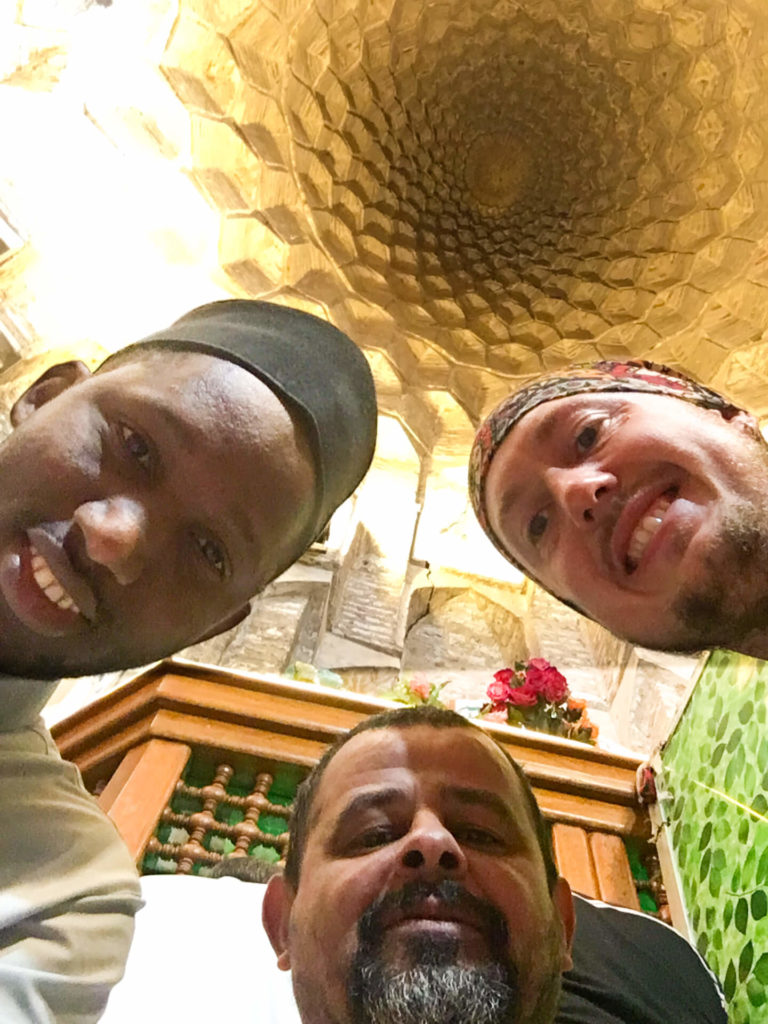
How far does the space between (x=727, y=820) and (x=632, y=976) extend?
0.46 m

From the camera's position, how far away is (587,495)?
152 cm

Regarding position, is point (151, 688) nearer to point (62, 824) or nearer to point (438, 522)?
point (62, 824)

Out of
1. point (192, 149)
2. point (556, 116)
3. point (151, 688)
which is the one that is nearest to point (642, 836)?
point (151, 688)

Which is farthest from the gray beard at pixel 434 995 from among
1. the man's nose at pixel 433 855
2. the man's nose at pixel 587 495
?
the man's nose at pixel 587 495

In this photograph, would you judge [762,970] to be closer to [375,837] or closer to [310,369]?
[375,837]

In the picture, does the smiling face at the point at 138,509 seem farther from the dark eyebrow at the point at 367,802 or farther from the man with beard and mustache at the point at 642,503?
the man with beard and mustache at the point at 642,503

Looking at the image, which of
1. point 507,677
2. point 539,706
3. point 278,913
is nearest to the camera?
point 278,913

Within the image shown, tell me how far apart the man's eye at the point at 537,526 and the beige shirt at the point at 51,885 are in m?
1.09

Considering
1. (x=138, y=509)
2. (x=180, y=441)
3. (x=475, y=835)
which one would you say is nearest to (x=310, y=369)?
(x=180, y=441)

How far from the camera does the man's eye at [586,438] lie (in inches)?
65.5

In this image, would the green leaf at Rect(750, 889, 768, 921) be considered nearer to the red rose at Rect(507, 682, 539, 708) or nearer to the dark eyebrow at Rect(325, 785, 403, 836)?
the dark eyebrow at Rect(325, 785, 403, 836)

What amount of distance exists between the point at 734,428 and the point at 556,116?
6517 millimetres

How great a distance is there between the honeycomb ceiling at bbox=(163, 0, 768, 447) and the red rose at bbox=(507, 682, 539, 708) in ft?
11.7

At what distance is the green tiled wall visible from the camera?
5.26 ft
